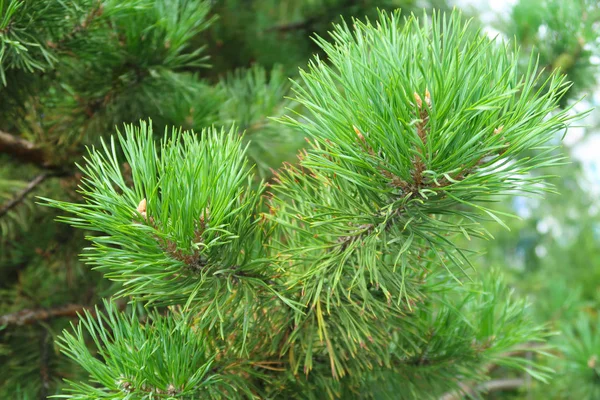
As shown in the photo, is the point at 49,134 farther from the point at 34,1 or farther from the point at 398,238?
the point at 398,238

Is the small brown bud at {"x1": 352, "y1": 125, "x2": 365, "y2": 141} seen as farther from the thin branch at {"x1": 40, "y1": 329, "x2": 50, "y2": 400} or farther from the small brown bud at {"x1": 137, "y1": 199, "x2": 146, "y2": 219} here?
the thin branch at {"x1": 40, "y1": 329, "x2": 50, "y2": 400}

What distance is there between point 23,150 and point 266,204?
33cm

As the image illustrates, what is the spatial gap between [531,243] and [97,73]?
3.30 metres

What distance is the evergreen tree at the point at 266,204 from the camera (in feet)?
1.03

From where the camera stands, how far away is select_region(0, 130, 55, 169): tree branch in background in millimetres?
571

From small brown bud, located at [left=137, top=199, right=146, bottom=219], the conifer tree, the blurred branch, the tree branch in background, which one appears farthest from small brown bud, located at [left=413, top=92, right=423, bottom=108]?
the blurred branch

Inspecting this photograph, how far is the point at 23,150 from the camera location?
588 millimetres

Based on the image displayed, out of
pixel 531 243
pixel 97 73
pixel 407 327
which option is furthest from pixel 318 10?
pixel 531 243

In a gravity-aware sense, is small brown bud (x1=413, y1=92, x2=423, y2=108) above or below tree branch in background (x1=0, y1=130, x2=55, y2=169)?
above

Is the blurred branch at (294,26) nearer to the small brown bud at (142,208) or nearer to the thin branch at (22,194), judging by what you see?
the thin branch at (22,194)

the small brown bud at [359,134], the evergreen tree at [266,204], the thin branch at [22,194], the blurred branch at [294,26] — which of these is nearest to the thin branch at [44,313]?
the evergreen tree at [266,204]

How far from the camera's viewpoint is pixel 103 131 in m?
0.57

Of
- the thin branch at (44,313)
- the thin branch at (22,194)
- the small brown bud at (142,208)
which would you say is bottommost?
the thin branch at (44,313)

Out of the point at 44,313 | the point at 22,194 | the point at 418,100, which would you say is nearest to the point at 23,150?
the point at 22,194
